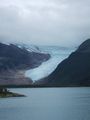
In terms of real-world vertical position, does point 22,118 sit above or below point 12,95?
below

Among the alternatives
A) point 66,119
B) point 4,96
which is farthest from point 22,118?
point 4,96

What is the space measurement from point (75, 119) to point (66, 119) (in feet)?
4.40

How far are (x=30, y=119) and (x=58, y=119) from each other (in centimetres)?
418

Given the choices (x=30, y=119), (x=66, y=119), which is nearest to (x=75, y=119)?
(x=66, y=119)

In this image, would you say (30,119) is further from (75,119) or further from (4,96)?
(4,96)

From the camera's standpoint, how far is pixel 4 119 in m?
72.1

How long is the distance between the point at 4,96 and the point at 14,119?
84.1 m

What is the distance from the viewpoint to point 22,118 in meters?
73.1

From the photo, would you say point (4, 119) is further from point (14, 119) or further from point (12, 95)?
point (12, 95)

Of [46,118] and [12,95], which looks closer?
[46,118]

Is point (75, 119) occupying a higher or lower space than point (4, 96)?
lower

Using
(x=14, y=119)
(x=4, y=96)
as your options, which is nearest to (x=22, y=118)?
(x=14, y=119)

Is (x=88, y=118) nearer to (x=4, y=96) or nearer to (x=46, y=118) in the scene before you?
(x=46, y=118)

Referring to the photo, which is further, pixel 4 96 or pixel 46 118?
pixel 4 96
